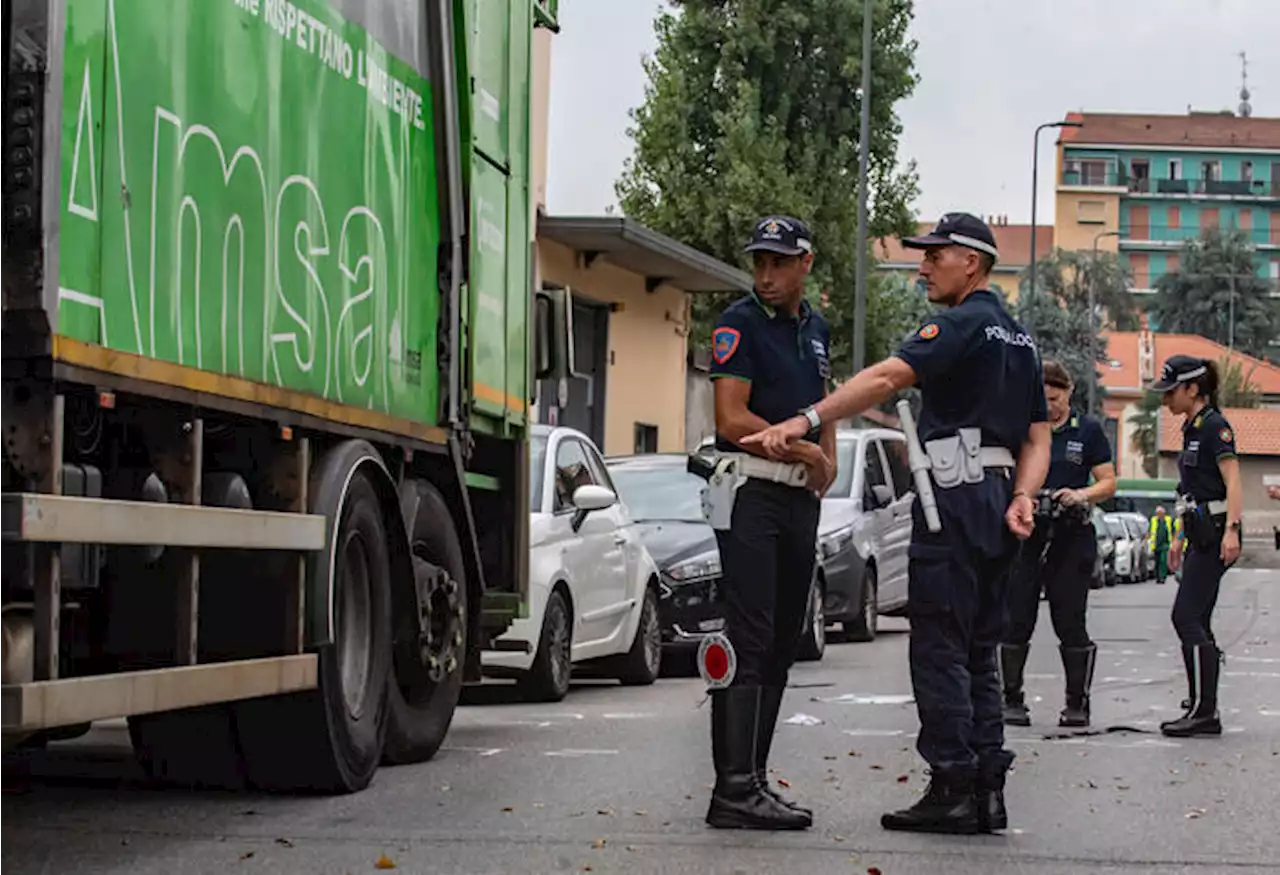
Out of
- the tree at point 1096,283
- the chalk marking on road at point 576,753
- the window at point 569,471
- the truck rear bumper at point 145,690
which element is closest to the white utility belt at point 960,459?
the truck rear bumper at point 145,690

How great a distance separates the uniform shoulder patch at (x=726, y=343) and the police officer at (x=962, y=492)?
1.10 feet

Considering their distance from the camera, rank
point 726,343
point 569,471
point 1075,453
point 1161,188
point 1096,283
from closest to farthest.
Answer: point 726,343
point 1075,453
point 569,471
point 1096,283
point 1161,188

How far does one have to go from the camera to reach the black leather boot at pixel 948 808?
784 cm

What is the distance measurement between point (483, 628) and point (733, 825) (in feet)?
11.3

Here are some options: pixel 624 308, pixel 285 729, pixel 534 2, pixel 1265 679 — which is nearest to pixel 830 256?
pixel 624 308

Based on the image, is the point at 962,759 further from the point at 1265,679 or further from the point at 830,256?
the point at 830,256

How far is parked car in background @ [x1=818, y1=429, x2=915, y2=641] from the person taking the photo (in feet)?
67.2

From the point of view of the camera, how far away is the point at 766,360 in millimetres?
8219

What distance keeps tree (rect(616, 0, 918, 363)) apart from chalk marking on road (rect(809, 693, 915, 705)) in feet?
93.8

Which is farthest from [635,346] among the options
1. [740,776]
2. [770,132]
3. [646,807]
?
[740,776]

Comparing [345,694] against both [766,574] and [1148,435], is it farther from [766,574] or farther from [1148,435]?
[1148,435]

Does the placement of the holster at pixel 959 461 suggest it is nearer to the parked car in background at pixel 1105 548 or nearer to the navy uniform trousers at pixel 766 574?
the navy uniform trousers at pixel 766 574

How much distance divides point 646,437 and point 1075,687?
2560cm

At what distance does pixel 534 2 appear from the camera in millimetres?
11508
